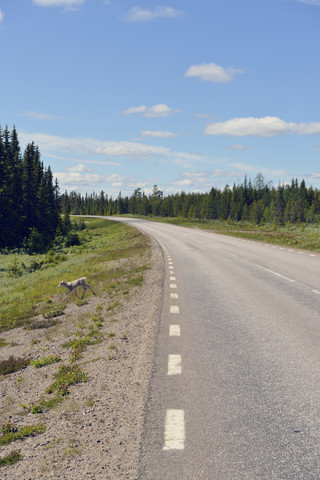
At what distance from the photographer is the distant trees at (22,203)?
47250mm

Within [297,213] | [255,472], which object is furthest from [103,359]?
[297,213]

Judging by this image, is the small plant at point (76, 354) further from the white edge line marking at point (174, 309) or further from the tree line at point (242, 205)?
the tree line at point (242, 205)

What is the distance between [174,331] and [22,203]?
51376 millimetres

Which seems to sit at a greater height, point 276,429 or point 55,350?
point 276,429

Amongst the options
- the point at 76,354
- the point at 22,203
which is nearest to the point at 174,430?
the point at 76,354

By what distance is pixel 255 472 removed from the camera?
2.97 m

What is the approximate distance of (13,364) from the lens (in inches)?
270

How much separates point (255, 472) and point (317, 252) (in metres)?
21.9

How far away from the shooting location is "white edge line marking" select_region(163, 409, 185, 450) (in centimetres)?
337

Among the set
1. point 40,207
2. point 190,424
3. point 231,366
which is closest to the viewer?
point 190,424

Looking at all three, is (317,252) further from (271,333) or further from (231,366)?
(231,366)

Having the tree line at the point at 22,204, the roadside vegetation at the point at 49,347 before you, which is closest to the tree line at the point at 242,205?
the tree line at the point at 22,204

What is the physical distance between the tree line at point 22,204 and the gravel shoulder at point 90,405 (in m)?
40.5

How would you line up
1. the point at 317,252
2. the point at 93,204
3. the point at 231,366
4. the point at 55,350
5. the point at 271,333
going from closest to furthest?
the point at 231,366
the point at 271,333
the point at 55,350
the point at 317,252
the point at 93,204
